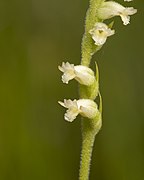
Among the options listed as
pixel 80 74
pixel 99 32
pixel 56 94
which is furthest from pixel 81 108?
pixel 56 94

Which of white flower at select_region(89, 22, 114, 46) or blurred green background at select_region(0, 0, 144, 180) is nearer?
white flower at select_region(89, 22, 114, 46)

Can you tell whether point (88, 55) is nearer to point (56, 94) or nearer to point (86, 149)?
point (86, 149)

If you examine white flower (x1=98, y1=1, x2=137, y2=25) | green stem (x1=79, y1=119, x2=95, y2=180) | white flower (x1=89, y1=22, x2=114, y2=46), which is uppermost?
white flower (x1=98, y1=1, x2=137, y2=25)

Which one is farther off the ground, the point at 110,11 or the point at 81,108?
the point at 110,11

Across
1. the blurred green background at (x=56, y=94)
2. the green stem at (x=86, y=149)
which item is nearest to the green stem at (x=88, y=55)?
the green stem at (x=86, y=149)

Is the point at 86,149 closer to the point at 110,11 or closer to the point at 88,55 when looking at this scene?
the point at 88,55

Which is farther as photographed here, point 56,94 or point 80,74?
point 56,94

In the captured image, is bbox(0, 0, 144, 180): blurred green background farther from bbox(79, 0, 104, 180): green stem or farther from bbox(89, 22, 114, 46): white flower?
bbox(89, 22, 114, 46): white flower

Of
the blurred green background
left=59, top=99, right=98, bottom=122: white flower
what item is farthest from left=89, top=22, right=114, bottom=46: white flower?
the blurred green background

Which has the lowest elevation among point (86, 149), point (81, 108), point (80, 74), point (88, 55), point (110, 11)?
point (86, 149)
